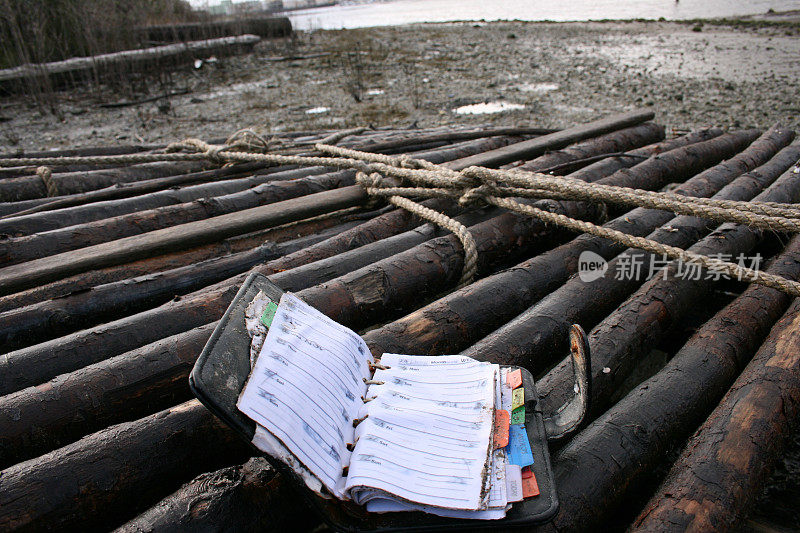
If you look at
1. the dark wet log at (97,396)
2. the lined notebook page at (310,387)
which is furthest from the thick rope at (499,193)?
the dark wet log at (97,396)

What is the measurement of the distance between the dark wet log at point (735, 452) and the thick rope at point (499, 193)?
0.34 metres

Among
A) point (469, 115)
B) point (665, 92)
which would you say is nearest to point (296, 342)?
point (469, 115)

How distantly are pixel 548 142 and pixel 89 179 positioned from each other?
3239 millimetres

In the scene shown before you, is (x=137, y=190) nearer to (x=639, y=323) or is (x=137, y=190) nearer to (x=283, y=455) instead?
(x=283, y=455)

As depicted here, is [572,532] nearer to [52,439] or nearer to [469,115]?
[52,439]

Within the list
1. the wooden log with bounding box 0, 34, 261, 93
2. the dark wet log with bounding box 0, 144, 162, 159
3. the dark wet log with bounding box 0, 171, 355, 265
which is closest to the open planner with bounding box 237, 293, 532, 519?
the dark wet log with bounding box 0, 171, 355, 265

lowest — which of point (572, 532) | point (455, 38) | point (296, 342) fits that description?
point (572, 532)

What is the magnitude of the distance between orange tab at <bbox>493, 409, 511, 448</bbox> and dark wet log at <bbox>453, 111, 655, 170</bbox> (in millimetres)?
2044

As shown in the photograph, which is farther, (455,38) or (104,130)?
(455,38)

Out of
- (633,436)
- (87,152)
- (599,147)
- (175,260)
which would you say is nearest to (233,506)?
(633,436)

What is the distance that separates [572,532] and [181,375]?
118cm

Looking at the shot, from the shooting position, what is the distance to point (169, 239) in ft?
7.41

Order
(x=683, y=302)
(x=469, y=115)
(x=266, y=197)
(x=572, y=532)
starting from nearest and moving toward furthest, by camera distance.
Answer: (x=572, y=532) → (x=683, y=302) → (x=266, y=197) → (x=469, y=115)

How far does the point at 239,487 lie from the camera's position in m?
1.18
